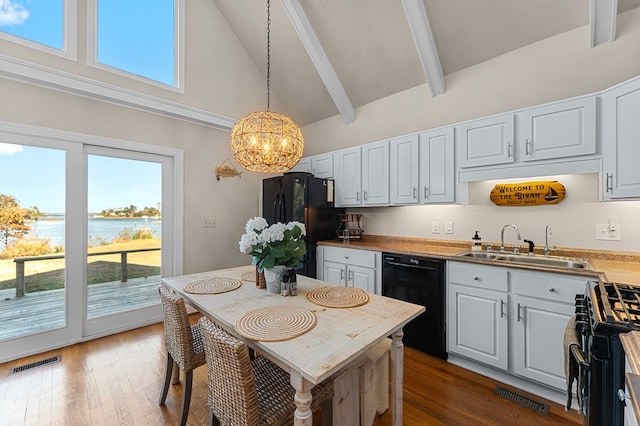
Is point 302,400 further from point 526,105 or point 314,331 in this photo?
point 526,105

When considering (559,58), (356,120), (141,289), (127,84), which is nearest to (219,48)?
(127,84)

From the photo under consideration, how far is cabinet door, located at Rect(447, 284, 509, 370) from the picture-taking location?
2070mm

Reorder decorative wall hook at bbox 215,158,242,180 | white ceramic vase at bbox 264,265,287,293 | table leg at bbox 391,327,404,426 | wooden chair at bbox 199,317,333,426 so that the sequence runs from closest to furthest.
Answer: wooden chair at bbox 199,317,333,426, table leg at bbox 391,327,404,426, white ceramic vase at bbox 264,265,287,293, decorative wall hook at bbox 215,158,242,180

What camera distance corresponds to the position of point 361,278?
299 centimetres

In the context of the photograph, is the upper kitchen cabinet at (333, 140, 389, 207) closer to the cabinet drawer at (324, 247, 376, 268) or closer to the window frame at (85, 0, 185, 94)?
the cabinet drawer at (324, 247, 376, 268)

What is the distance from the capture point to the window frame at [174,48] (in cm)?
280

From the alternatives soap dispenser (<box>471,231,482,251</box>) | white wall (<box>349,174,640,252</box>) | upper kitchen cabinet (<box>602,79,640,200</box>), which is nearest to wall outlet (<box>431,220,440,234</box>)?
white wall (<box>349,174,640,252</box>)

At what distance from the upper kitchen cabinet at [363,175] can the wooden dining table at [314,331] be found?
151 cm

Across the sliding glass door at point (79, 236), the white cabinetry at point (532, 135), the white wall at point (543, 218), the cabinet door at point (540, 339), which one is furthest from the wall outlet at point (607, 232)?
the sliding glass door at point (79, 236)

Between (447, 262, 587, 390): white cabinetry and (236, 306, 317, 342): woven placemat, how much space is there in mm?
1506

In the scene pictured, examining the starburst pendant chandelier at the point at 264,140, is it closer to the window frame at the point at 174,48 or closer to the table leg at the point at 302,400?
the table leg at the point at 302,400

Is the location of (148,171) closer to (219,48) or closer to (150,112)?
(150,112)

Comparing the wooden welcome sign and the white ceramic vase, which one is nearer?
the white ceramic vase

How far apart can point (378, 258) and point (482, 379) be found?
4.21 ft
